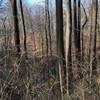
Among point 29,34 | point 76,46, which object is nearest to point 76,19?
point 76,46

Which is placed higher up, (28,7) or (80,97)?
(28,7)

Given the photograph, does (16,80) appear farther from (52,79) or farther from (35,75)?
(52,79)

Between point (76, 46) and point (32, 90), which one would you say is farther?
point (76, 46)

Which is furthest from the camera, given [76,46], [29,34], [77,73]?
[29,34]

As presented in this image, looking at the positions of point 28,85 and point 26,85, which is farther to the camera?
point 26,85

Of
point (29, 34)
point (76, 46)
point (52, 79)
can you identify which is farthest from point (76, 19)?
point (29, 34)

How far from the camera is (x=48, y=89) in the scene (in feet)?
26.4

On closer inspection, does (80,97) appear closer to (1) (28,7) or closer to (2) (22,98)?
(2) (22,98)

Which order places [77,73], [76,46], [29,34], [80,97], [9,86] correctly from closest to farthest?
[9,86], [80,97], [77,73], [76,46], [29,34]

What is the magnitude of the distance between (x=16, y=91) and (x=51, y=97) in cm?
97

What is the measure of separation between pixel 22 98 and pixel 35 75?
0.77m

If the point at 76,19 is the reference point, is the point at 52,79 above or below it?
below

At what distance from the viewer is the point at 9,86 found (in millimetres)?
7230

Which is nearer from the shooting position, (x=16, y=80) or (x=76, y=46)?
(x=16, y=80)
